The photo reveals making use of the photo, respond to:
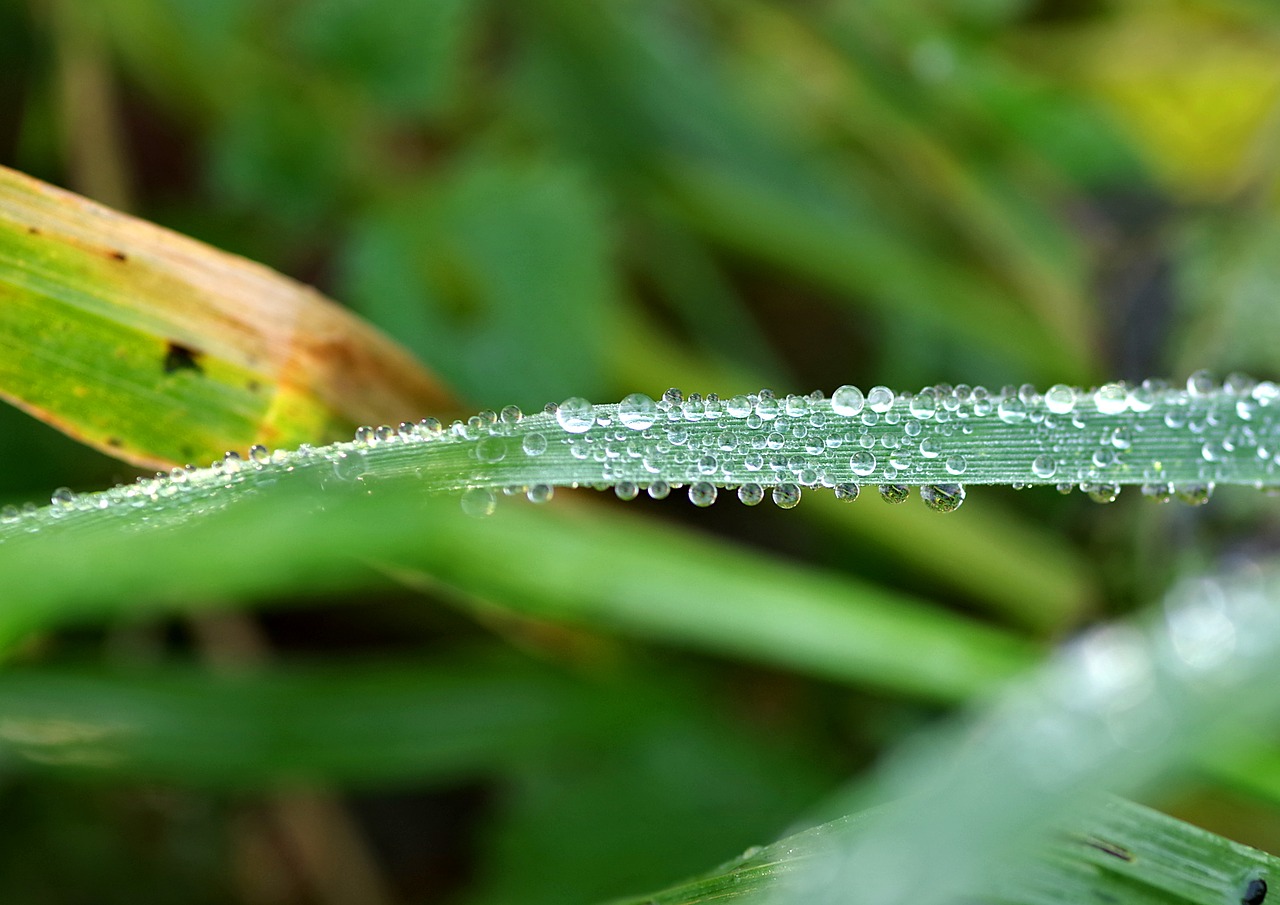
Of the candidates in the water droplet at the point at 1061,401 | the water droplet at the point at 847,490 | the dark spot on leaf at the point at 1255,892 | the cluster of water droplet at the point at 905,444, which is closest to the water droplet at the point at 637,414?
the cluster of water droplet at the point at 905,444

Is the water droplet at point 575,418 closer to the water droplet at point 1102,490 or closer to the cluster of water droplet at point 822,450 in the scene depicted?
the cluster of water droplet at point 822,450

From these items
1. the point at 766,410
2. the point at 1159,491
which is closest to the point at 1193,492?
the point at 1159,491

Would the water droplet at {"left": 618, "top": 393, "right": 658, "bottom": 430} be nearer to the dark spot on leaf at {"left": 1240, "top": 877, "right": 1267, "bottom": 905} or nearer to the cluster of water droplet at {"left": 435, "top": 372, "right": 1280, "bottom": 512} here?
the cluster of water droplet at {"left": 435, "top": 372, "right": 1280, "bottom": 512}

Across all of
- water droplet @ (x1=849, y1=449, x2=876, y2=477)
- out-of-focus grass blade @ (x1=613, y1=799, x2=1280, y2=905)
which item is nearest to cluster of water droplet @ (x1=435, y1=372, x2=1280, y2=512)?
water droplet @ (x1=849, y1=449, x2=876, y2=477)

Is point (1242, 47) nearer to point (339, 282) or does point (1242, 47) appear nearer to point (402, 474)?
point (339, 282)

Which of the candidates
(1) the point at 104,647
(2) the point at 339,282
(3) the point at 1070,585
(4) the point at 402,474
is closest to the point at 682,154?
(2) the point at 339,282

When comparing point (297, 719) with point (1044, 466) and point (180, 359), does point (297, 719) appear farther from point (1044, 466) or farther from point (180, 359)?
point (1044, 466)
